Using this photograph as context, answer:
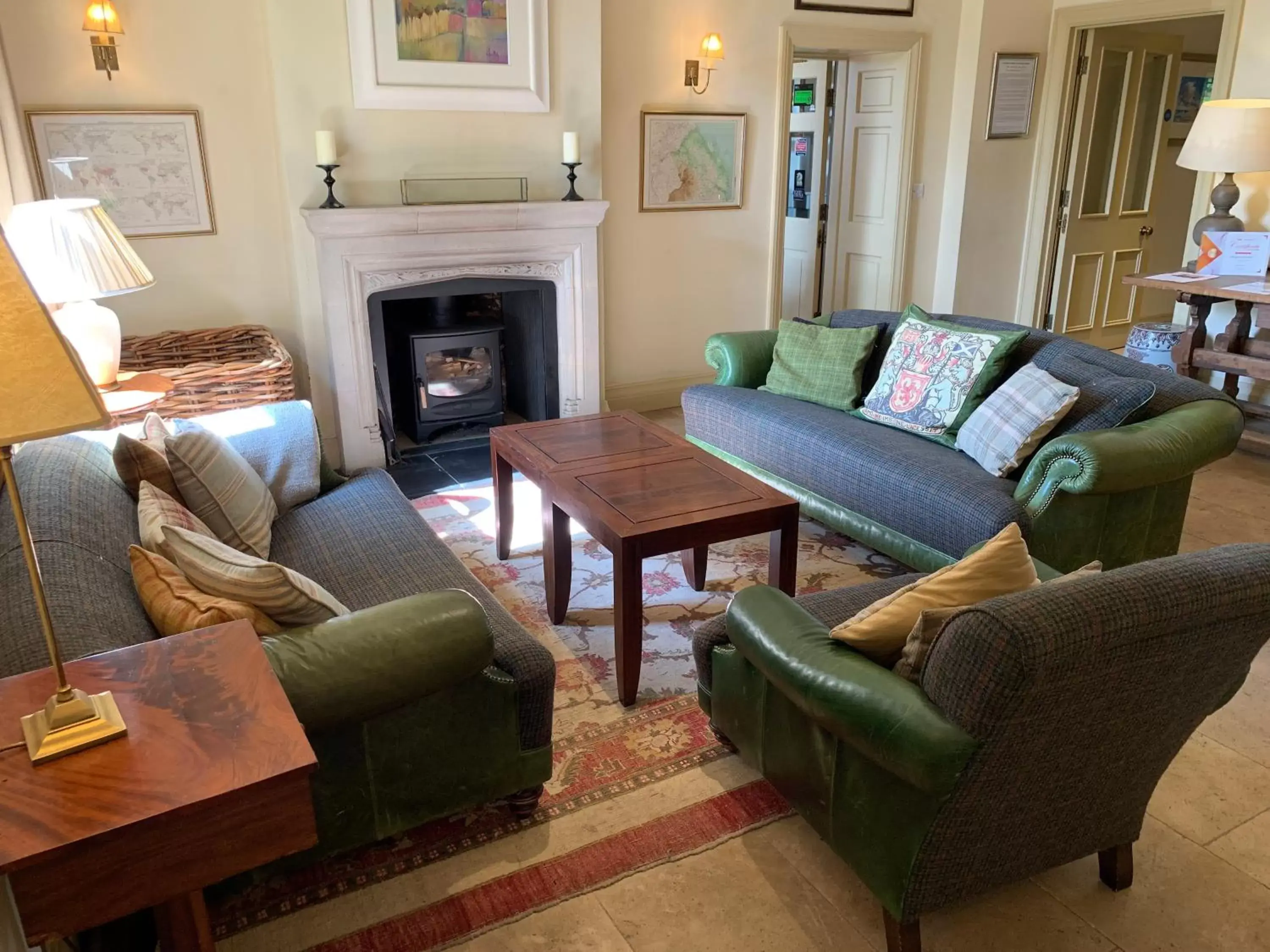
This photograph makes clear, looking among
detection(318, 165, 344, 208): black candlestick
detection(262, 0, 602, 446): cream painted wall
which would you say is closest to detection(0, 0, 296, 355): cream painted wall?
detection(262, 0, 602, 446): cream painted wall

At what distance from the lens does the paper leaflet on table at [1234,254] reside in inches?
183

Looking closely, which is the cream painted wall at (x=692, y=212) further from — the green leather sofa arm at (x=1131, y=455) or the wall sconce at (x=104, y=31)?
the green leather sofa arm at (x=1131, y=455)

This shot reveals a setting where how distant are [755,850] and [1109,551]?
5.35 ft

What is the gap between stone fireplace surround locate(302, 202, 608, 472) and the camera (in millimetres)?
4203

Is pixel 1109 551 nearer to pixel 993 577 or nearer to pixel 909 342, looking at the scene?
pixel 909 342

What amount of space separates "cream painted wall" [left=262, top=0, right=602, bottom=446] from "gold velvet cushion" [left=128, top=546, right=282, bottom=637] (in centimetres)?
271

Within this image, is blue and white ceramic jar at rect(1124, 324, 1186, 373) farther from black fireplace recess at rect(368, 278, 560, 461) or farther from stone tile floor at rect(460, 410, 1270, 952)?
stone tile floor at rect(460, 410, 1270, 952)

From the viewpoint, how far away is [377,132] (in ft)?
13.8

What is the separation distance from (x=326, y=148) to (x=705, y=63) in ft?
7.12

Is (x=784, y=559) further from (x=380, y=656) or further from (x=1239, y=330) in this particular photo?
(x=1239, y=330)

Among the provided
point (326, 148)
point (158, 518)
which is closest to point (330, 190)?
point (326, 148)

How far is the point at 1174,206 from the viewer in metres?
7.54

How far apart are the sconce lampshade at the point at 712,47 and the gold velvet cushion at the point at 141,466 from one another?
3.73m

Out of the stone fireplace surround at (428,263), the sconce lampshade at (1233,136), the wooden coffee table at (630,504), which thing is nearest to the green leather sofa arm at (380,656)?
the wooden coffee table at (630,504)
